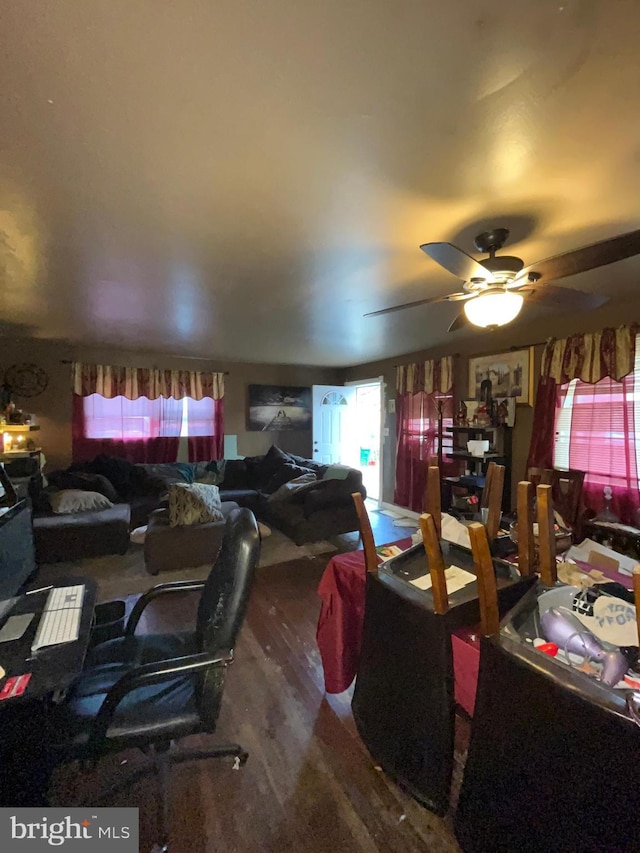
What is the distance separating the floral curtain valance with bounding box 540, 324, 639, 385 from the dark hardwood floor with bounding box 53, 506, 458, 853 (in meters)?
3.08

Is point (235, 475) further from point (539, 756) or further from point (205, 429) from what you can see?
point (539, 756)

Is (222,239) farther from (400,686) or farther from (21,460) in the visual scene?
(21,460)

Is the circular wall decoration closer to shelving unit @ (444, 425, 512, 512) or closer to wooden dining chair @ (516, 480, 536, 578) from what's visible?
shelving unit @ (444, 425, 512, 512)

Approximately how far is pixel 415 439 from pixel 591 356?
2306 millimetres

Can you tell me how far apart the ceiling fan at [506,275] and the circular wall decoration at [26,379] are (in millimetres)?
4984

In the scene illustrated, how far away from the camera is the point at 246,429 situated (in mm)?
6066

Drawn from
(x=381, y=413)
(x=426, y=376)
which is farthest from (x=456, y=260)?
(x=381, y=413)

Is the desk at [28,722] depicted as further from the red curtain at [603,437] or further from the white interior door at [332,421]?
the white interior door at [332,421]

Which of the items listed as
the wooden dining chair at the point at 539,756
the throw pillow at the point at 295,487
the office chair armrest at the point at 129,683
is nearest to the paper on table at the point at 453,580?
the wooden dining chair at the point at 539,756

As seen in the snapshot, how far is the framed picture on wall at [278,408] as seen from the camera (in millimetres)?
6082

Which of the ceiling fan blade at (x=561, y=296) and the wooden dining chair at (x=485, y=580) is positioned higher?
the ceiling fan blade at (x=561, y=296)

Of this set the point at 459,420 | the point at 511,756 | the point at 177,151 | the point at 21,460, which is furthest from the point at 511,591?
the point at 21,460

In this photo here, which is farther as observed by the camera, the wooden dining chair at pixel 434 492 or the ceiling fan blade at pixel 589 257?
the wooden dining chair at pixel 434 492

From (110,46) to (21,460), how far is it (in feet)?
12.9
